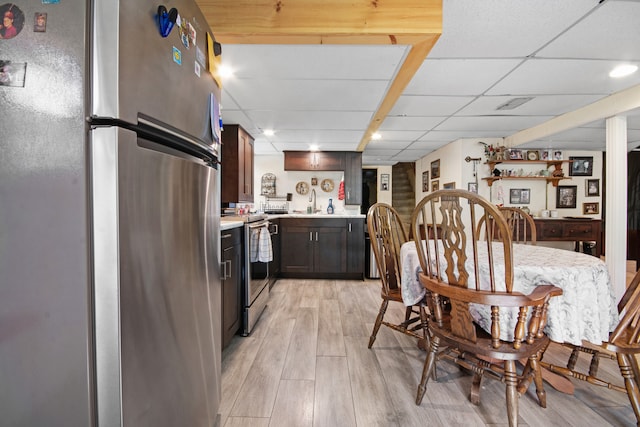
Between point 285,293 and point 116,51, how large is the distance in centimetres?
301

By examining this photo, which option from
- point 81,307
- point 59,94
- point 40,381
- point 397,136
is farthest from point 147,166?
point 397,136

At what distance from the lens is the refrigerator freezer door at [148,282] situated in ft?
2.02

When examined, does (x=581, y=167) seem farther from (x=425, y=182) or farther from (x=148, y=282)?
(x=148, y=282)

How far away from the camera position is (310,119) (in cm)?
312

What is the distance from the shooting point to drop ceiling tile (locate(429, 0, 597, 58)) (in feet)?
4.99

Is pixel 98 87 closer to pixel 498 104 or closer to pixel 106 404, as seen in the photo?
pixel 106 404

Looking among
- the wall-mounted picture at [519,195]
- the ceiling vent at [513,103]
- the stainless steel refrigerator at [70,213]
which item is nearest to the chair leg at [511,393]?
the stainless steel refrigerator at [70,213]

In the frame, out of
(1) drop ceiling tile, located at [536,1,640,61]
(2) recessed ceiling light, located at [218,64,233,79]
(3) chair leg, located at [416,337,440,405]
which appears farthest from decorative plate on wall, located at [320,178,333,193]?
(3) chair leg, located at [416,337,440,405]

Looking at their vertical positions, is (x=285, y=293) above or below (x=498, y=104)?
below

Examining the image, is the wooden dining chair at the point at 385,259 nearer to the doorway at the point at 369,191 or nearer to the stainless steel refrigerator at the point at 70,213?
the stainless steel refrigerator at the point at 70,213

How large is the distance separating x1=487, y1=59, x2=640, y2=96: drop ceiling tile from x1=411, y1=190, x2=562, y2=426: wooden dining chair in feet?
5.84

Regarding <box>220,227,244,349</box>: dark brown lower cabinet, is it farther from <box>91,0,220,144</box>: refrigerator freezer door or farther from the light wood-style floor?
<box>91,0,220,144</box>: refrigerator freezer door

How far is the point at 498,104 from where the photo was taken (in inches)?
116

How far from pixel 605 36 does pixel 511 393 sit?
2.28 meters
